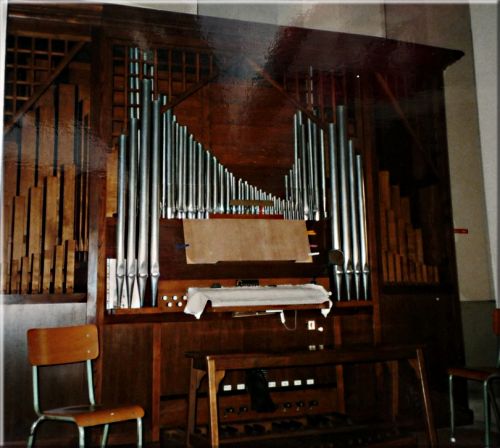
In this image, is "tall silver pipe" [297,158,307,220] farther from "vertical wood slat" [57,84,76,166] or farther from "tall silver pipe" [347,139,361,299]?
"vertical wood slat" [57,84,76,166]

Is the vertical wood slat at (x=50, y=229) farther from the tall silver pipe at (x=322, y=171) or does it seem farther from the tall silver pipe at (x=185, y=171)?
the tall silver pipe at (x=322, y=171)

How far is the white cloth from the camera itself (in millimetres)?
3895

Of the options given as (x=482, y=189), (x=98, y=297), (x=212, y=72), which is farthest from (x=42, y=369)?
(x=482, y=189)

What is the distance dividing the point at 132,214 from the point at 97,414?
156 cm

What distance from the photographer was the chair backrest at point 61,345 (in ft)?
10.0

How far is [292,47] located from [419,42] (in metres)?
1.09

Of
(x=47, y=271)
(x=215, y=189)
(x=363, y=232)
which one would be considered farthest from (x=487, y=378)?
(x=47, y=271)

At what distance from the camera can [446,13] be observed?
4.31m

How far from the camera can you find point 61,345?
3.15 meters

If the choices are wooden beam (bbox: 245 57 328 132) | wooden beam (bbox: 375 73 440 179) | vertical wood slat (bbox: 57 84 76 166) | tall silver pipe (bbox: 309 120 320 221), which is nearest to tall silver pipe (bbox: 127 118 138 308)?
vertical wood slat (bbox: 57 84 76 166)

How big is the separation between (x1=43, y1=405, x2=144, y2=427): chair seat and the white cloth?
3.58ft

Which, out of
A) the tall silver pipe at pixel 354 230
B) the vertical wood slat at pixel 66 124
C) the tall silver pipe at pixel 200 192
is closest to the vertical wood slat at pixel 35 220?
the vertical wood slat at pixel 66 124

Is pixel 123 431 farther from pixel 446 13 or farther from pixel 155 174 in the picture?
pixel 446 13

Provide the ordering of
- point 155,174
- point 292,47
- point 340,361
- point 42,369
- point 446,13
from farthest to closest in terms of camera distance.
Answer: point 292,47
point 446,13
point 155,174
point 42,369
point 340,361
